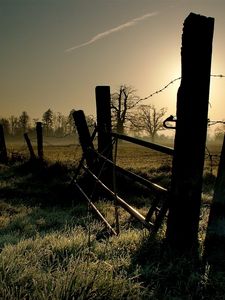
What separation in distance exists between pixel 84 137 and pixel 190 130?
20.0 ft

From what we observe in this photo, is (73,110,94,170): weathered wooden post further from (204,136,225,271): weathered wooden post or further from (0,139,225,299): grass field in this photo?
(204,136,225,271): weathered wooden post

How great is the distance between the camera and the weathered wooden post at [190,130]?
14.0 feet

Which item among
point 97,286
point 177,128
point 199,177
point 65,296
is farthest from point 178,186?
point 65,296

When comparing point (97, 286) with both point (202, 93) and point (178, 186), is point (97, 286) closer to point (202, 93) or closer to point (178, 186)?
point (178, 186)

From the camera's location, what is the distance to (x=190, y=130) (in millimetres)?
4309

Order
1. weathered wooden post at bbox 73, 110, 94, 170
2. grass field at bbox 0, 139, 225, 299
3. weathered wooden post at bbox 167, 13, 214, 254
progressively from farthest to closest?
1. weathered wooden post at bbox 73, 110, 94, 170
2. weathered wooden post at bbox 167, 13, 214, 254
3. grass field at bbox 0, 139, 225, 299

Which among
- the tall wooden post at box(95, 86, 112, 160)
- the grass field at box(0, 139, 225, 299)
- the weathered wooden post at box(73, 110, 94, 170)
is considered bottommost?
the grass field at box(0, 139, 225, 299)

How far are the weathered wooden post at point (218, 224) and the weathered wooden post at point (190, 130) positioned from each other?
0.17 metres

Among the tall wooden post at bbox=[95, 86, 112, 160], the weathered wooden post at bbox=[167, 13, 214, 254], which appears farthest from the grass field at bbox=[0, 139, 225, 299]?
the tall wooden post at bbox=[95, 86, 112, 160]

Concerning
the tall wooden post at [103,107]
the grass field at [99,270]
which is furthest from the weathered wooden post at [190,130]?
the tall wooden post at [103,107]

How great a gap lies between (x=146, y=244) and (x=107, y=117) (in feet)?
18.2

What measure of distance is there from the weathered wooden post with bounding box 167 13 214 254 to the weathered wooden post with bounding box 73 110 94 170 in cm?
528

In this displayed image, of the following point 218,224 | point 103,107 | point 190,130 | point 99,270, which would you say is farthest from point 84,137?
point 99,270

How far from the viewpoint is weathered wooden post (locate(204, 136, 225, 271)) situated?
4293 millimetres
